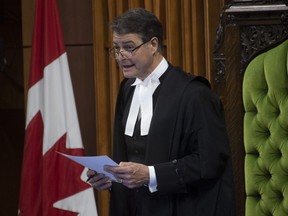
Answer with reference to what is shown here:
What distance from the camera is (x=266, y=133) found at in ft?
10.7

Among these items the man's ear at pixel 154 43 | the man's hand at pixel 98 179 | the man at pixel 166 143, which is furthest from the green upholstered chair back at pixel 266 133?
the man's hand at pixel 98 179

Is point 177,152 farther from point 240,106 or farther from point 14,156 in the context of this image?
point 14,156

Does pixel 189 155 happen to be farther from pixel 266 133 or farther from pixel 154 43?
pixel 266 133

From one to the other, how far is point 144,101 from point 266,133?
0.75m

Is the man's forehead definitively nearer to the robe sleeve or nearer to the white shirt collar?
the white shirt collar

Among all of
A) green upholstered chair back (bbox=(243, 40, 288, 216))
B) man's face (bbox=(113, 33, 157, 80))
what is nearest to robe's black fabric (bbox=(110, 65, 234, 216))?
man's face (bbox=(113, 33, 157, 80))

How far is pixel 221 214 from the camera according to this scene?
2.61m

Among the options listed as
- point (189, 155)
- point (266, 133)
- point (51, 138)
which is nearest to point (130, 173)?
point (189, 155)

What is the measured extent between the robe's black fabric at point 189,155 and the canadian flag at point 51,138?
129 centimetres

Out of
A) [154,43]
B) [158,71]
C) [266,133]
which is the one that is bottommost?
[266,133]

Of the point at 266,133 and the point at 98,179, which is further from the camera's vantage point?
the point at 266,133

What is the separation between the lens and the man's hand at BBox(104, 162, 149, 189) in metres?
2.51

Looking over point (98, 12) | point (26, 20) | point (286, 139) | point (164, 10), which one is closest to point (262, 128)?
point (286, 139)

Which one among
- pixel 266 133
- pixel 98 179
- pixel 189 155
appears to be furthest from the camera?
pixel 266 133
